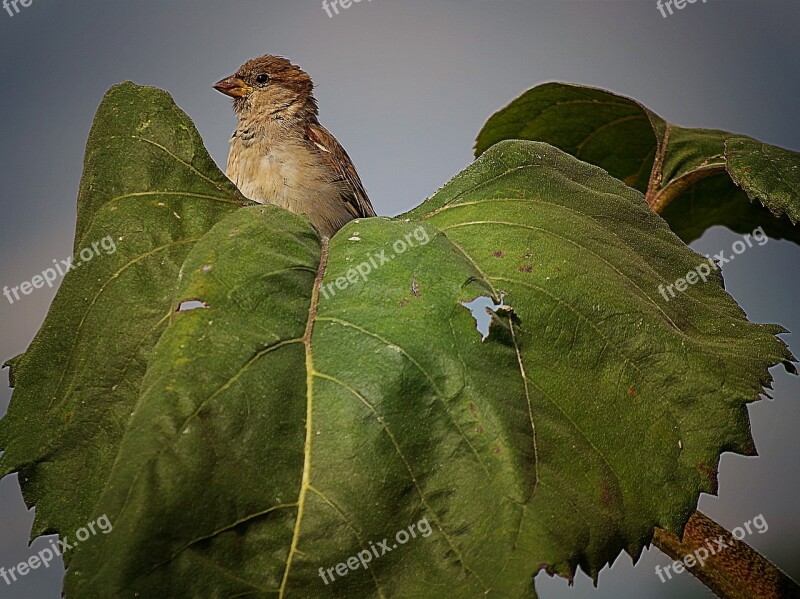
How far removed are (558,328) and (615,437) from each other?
0.38 ft

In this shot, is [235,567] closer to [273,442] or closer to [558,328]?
[273,442]

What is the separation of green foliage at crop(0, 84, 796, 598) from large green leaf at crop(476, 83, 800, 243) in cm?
60

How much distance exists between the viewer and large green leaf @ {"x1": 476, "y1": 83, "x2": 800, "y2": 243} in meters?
1.53

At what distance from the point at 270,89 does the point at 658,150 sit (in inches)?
51.5

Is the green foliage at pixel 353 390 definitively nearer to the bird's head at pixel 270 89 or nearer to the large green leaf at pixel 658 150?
the large green leaf at pixel 658 150

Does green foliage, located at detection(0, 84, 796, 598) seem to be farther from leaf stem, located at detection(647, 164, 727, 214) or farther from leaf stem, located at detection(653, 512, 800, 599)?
leaf stem, located at detection(647, 164, 727, 214)

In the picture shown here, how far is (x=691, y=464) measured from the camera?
0.82 m

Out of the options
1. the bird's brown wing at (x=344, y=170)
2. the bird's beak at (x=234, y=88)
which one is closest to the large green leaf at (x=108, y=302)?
the bird's brown wing at (x=344, y=170)

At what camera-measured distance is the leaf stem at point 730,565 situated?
3.46 ft

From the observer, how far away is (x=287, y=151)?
2.17 m

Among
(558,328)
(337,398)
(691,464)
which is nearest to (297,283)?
(337,398)

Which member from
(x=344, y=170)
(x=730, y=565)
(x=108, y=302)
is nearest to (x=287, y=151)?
(x=344, y=170)

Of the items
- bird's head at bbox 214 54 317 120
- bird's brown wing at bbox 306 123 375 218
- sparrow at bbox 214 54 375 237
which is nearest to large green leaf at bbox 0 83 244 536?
sparrow at bbox 214 54 375 237

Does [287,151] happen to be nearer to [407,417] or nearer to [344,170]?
[344,170]
